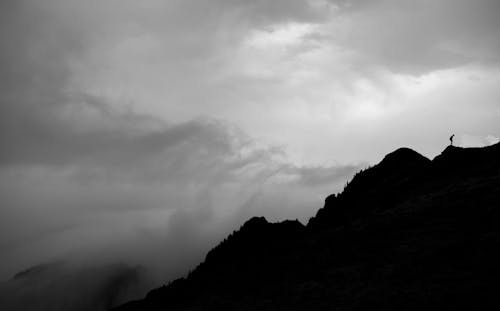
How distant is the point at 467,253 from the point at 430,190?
2601 cm

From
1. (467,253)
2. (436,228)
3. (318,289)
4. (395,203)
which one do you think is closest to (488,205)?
(436,228)

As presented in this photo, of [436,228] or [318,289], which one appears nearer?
[318,289]

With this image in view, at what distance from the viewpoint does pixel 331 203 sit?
84812 millimetres

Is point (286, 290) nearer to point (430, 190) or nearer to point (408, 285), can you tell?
point (408, 285)

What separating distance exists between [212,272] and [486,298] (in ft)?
134

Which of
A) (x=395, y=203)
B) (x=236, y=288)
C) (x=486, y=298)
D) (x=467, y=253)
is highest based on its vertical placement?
(x=395, y=203)

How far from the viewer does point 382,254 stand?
144 ft

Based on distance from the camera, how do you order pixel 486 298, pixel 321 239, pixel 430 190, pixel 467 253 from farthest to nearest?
pixel 430 190
pixel 321 239
pixel 467 253
pixel 486 298

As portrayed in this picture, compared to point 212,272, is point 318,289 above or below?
below

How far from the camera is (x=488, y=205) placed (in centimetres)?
4694

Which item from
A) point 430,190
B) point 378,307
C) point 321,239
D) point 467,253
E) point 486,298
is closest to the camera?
point 486,298

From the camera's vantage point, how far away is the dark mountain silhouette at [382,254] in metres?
34.1

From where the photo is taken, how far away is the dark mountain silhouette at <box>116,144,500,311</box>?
3412cm

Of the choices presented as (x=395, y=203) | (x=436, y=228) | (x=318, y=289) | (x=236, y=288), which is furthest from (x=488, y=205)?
(x=236, y=288)
